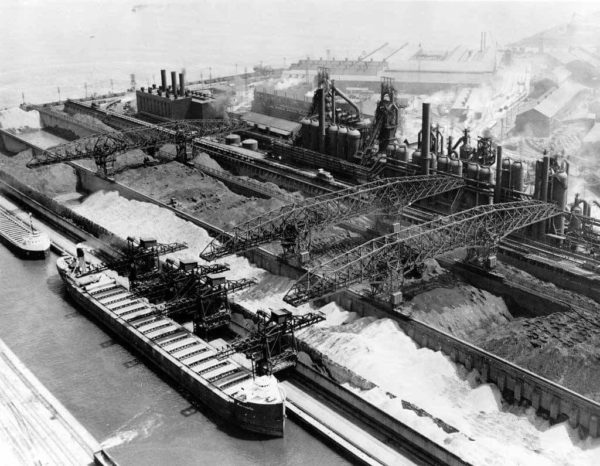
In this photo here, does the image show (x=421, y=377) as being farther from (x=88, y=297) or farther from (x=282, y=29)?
(x=282, y=29)

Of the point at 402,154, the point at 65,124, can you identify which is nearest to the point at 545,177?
the point at 402,154

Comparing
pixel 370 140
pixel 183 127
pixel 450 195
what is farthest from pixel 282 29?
pixel 450 195

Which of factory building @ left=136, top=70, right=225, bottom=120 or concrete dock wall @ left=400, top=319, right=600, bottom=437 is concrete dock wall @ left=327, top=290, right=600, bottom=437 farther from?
factory building @ left=136, top=70, right=225, bottom=120

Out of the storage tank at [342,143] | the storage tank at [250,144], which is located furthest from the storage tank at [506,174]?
the storage tank at [250,144]

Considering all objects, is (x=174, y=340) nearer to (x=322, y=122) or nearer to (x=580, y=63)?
(x=322, y=122)

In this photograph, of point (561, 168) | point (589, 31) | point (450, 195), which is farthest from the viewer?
point (589, 31)

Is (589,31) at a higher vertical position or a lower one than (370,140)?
higher
